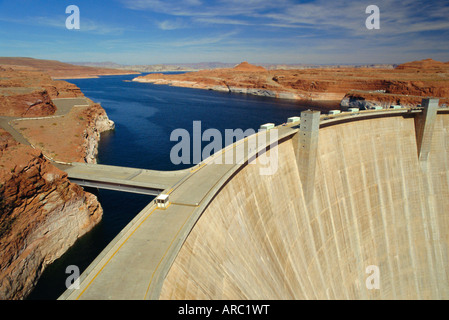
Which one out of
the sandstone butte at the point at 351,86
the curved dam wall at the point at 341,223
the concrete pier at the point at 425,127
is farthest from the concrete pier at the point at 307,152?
the sandstone butte at the point at 351,86

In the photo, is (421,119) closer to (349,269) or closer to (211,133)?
(349,269)

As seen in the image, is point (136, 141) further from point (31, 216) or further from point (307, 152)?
point (307, 152)

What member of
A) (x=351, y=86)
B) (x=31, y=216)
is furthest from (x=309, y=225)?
(x=351, y=86)

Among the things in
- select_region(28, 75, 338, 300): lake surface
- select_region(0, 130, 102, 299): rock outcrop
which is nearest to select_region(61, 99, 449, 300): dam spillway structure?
select_region(0, 130, 102, 299): rock outcrop

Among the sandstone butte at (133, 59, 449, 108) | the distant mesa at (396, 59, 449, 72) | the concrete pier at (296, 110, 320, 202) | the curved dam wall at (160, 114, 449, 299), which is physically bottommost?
the curved dam wall at (160, 114, 449, 299)

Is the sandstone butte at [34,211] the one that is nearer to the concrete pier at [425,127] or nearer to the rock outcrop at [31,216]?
the rock outcrop at [31,216]

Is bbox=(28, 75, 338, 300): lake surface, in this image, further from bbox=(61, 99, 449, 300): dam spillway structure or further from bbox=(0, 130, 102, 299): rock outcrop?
bbox=(61, 99, 449, 300): dam spillway structure
